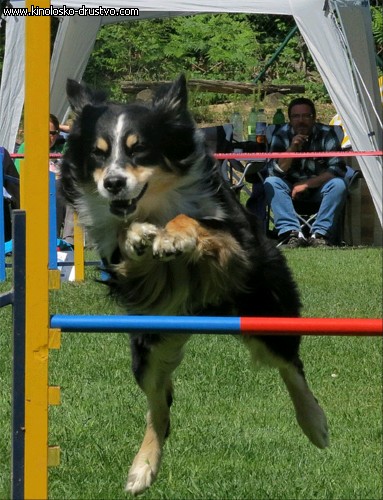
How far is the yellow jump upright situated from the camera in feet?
8.03

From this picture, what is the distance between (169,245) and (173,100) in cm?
83

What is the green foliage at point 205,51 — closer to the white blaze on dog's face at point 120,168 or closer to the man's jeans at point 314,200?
the man's jeans at point 314,200

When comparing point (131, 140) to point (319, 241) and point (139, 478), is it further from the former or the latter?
point (319, 241)

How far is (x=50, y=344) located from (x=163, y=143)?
1.44 m

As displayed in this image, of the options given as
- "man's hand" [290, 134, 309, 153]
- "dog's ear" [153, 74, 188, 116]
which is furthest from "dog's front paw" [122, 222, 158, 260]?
"man's hand" [290, 134, 309, 153]

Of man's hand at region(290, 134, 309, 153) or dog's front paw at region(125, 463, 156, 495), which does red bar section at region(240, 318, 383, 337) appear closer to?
dog's front paw at region(125, 463, 156, 495)

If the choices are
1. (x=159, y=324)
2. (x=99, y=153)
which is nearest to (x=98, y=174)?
(x=99, y=153)

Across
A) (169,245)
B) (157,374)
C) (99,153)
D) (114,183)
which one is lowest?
(157,374)

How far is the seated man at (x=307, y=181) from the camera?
32.1ft

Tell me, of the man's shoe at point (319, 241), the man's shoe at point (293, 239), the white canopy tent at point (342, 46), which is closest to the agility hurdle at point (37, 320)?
the white canopy tent at point (342, 46)

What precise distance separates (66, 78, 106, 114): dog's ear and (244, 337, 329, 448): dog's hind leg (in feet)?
3.80

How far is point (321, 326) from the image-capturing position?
7.79ft

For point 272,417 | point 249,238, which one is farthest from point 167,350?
point 272,417

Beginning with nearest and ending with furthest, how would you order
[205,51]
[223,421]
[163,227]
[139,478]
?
1. [139,478]
2. [163,227]
3. [223,421]
4. [205,51]
